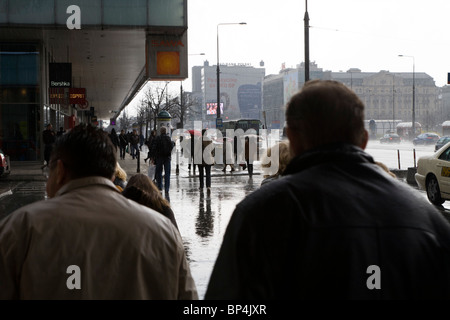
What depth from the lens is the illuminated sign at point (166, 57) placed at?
20.9 meters

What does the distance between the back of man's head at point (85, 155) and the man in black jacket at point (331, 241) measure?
1027 mm

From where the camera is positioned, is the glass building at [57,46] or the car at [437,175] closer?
the car at [437,175]

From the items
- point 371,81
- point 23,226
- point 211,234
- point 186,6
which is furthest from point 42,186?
point 371,81

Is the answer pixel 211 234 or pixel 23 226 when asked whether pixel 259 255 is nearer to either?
pixel 23 226

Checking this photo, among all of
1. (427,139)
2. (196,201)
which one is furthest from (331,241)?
(427,139)

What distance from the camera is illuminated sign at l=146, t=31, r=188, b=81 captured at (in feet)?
68.4

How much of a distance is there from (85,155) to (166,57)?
18.7m

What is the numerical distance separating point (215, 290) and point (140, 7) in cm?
1929

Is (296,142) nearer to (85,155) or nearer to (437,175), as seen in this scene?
(85,155)

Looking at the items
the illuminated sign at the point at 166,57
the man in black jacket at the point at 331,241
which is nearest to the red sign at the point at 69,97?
the illuminated sign at the point at 166,57

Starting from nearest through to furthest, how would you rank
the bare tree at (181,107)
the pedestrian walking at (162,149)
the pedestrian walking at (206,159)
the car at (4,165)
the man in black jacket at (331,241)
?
the man in black jacket at (331,241) → the pedestrian walking at (162,149) → the pedestrian walking at (206,159) → the car at (4,165) → the bare tree at (181,107)

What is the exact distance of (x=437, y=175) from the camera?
14.7 metres

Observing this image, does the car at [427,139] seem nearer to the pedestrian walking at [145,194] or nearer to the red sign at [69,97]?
the red sign at [69,97]

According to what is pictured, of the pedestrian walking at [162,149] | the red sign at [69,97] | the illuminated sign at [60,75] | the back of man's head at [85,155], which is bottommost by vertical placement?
the pedestrian walking at [162,149]
